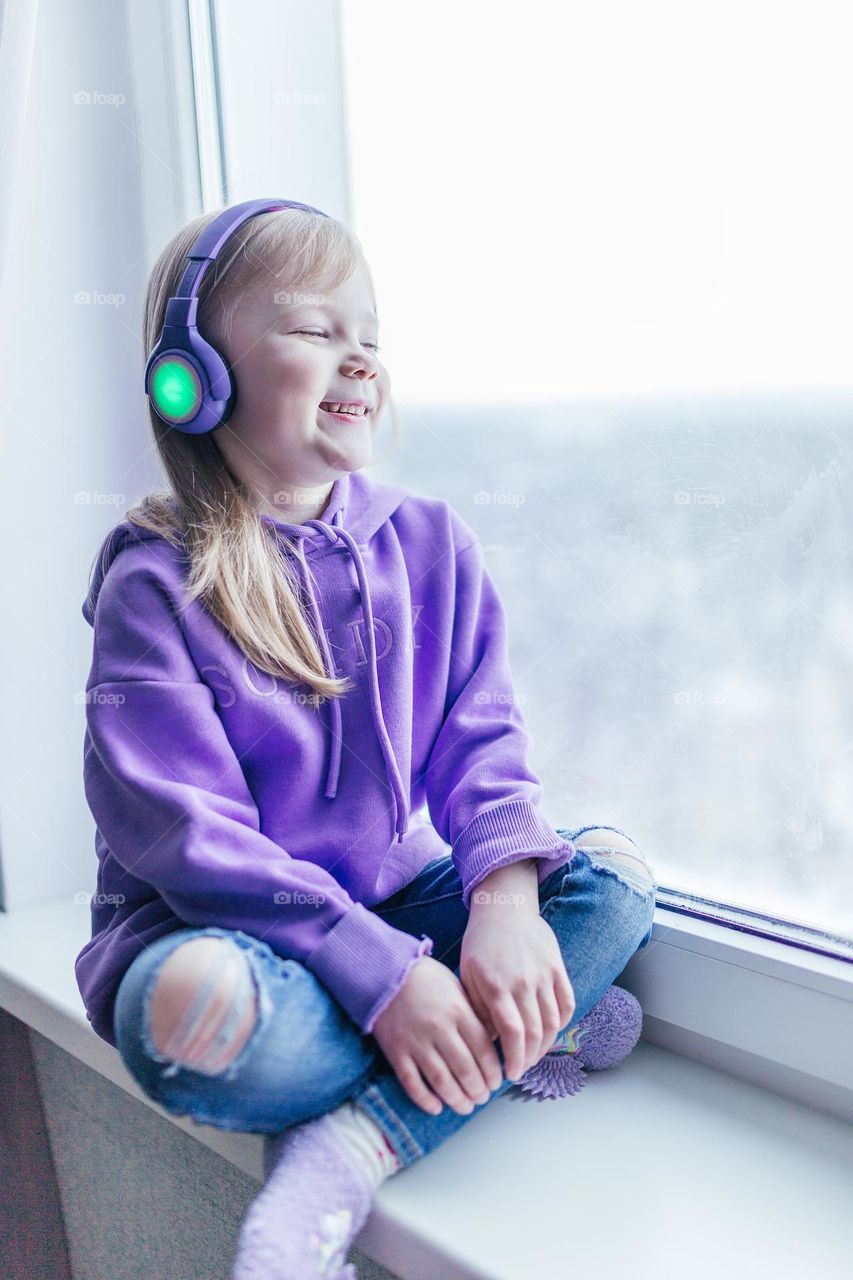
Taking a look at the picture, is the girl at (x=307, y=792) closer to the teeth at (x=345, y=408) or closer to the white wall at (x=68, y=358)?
the teeth at (x=345, y=408)

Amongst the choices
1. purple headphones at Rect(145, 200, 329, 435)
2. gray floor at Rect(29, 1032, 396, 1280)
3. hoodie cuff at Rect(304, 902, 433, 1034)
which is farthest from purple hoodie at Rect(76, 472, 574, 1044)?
gray floor at Rect(29, 1032, 396, 1280)

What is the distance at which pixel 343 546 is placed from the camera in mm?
889

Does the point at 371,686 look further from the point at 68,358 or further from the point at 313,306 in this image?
the point at 68,358

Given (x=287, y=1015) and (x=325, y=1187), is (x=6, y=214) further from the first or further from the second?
(x=325, y=1187)

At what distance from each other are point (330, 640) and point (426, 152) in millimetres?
543

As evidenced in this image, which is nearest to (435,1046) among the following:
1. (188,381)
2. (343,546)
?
(343,546)

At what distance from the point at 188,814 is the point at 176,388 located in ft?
1.09

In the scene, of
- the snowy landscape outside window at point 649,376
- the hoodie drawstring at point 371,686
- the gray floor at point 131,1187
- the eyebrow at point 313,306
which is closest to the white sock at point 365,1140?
the gray floor at point 131,1187

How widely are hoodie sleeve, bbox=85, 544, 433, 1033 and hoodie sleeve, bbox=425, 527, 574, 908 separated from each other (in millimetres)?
100

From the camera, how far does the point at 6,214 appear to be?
3.13 feet

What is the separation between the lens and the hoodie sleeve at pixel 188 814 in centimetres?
71

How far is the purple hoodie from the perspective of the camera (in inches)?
28.5

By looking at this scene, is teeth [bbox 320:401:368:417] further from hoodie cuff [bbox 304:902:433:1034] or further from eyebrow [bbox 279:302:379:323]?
hoodie cuff [bbox 304:902:433:1034]

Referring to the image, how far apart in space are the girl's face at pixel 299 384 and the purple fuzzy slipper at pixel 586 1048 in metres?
0.49
